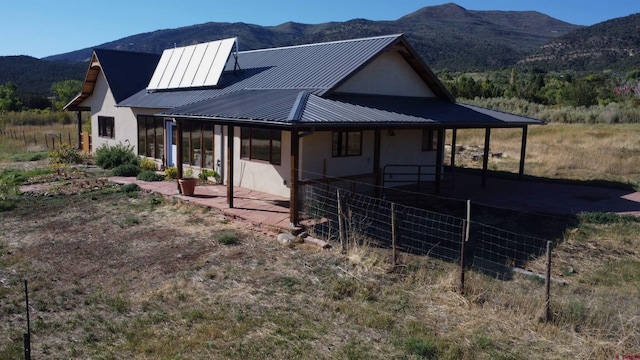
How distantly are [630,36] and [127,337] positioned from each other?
87.6 m

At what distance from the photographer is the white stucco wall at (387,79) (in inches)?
625

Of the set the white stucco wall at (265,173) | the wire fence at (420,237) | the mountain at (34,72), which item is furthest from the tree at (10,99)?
the wire fence at (420,237)

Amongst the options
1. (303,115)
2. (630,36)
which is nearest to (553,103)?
(630,36)

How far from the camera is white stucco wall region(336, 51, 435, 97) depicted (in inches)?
625

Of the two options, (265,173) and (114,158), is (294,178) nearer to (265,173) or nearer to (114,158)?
(265,173)

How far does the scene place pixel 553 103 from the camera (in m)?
50.4

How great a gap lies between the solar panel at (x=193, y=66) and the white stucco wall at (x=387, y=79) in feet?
17.9

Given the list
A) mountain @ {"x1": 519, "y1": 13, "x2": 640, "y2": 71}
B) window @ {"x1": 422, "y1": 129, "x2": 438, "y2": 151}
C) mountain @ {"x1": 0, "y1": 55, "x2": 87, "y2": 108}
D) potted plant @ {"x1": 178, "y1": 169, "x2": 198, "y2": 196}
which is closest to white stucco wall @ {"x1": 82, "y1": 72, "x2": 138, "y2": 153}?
potted plant @ {"x1": 178, "y1": 169, "x2": 198, "y2": 196}

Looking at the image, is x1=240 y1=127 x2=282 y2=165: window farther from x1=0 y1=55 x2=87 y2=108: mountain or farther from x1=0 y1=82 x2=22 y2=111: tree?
x1=0 y1=55 x2=87 y2=108: mountain

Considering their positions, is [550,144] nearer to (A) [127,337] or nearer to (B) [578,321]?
(B) [578,321]

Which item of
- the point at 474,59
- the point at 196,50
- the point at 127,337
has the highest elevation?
the point at 474,59

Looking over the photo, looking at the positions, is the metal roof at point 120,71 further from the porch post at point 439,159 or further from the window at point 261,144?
the porch post at point 439,159

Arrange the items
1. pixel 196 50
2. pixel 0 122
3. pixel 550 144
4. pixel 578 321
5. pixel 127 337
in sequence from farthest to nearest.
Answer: pixel 0 122, pixel 550 144, pixel 196 50, pixel 578 321, pixel 127 337

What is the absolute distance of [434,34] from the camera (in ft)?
352
